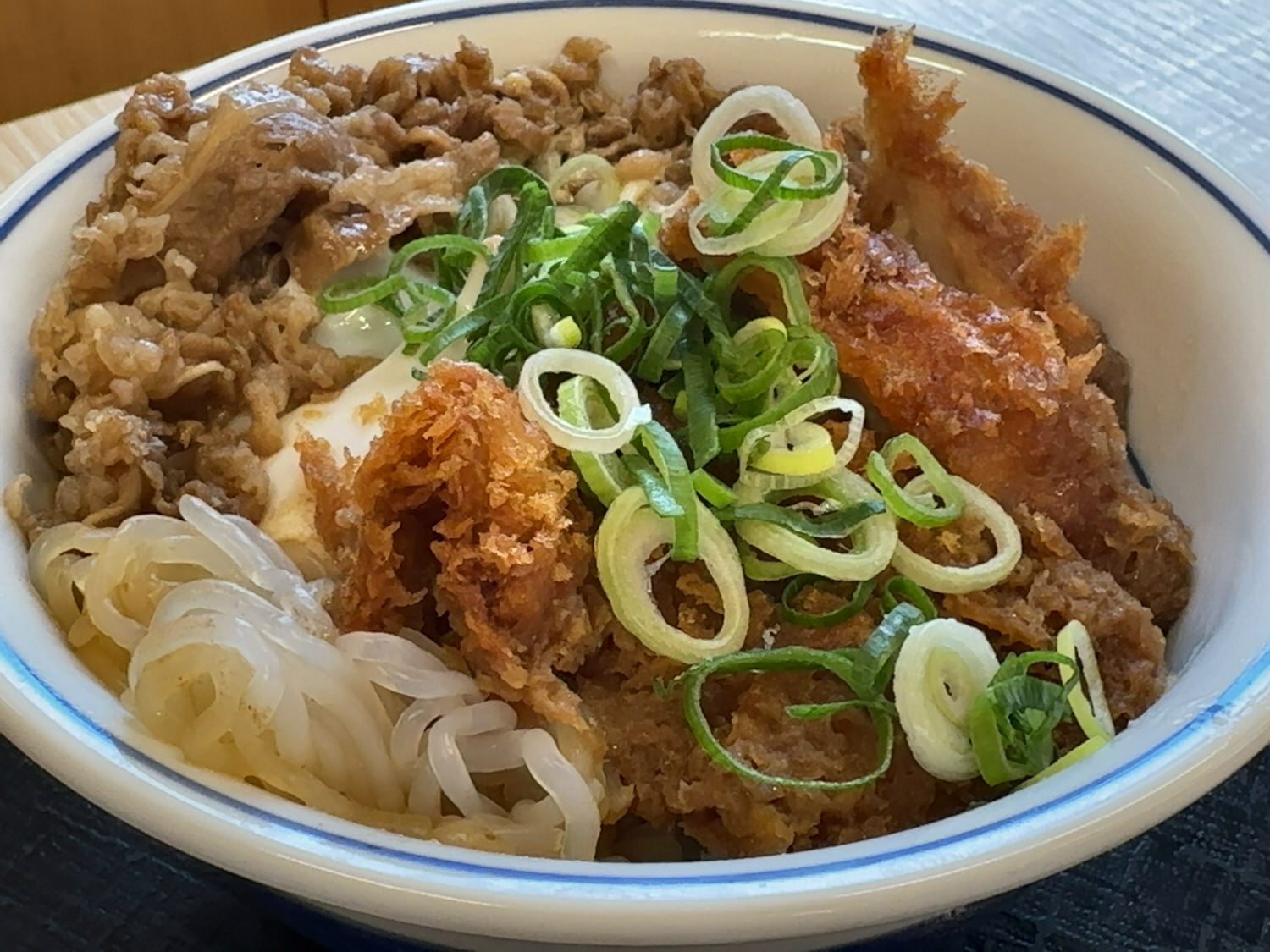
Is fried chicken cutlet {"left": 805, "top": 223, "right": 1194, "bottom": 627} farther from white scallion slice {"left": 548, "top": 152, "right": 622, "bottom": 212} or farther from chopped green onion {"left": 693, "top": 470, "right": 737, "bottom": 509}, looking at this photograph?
white scallion slice {"left": 548, "top": 152, "right": 622, "bottom": 212}

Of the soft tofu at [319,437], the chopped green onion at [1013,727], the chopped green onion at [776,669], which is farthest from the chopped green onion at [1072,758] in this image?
the soft tofu at [319,437]

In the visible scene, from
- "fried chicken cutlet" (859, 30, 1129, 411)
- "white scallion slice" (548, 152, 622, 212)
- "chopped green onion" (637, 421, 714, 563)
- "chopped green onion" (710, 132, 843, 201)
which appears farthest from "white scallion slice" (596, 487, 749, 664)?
"white scallion slice" (548, 152, 622, 212)

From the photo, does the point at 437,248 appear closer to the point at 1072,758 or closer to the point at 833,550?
the point at 833,550

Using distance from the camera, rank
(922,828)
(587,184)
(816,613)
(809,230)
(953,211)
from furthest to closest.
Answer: (587,184) < (953,211) < (809,230) < (816,613) < (922,828)

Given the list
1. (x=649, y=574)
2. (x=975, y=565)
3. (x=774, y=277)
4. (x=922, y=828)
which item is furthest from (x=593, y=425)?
(x=922, y=828)

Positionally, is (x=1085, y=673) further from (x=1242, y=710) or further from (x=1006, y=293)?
(x=1006, y=293)

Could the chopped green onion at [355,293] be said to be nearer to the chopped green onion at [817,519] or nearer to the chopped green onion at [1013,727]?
the chopped green onion at [817,519]
